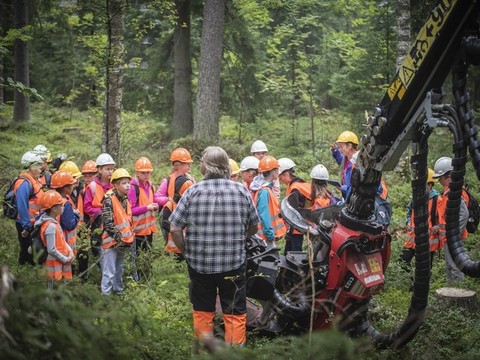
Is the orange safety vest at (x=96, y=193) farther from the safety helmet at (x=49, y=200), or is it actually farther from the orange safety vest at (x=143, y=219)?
the safety helmet at (x=49, y=200)

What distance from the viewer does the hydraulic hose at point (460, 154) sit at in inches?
→ 133

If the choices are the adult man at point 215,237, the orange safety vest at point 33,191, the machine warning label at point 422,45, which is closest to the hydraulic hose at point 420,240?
the machine warning label at point 422,45

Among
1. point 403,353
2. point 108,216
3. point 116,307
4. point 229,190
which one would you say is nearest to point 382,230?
point 403,353

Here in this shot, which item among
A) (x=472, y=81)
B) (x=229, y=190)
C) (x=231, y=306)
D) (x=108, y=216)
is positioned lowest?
(x=231, y=306)

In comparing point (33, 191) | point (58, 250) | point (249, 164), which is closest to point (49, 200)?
point (58, 250)

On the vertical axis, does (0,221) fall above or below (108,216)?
below

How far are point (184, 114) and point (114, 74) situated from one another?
8.14 meters

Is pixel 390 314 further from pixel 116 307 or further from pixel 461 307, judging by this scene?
pixel 116 307

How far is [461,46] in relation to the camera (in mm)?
3492

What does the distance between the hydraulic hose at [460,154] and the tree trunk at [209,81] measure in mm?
11861

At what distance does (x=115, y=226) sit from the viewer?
23.7ft

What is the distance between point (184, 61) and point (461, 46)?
48.3ft

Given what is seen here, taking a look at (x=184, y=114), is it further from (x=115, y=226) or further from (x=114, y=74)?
(x=115, y=226)

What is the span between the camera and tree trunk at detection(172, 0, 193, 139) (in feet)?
56.5
